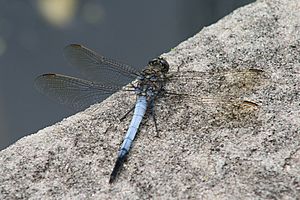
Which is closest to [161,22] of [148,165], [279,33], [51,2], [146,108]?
[51,2]

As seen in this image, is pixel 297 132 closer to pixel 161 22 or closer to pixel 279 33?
pixel 279 33

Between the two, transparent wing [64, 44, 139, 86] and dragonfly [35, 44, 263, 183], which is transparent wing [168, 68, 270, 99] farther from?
transparent wing [64, 44, 139, 86]

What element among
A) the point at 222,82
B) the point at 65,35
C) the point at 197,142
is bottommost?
the point at 197,142

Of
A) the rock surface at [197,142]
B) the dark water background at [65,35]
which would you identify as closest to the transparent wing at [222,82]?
the rock surface at [197,142]

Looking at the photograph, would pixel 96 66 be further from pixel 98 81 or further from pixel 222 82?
pixel 222 82

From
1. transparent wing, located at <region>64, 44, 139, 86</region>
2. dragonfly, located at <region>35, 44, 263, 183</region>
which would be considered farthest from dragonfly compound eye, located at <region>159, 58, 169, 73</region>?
transparent wing, located at <region>64, 44, 139, 86</region>

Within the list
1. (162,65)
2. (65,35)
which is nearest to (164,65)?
(162,65)
